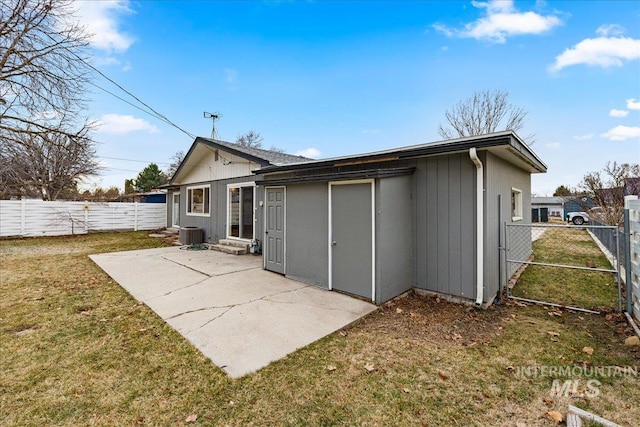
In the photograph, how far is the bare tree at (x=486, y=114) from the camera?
1994 cm

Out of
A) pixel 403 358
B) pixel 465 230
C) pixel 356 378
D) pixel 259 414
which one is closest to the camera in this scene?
pixel 259 414

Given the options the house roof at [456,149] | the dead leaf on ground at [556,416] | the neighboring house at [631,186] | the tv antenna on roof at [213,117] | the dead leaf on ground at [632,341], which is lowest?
the dead leaf on ground at [556,416]

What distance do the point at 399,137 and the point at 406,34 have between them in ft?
24.5

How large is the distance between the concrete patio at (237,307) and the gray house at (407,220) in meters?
0.62

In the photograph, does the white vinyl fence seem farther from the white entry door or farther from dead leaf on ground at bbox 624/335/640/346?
dead leaf on ground at bbox 624/335/640/346

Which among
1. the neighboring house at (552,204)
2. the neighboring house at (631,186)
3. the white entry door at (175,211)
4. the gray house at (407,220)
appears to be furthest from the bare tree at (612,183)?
the neighboring house at (552,204)

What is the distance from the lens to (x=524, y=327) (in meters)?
3.77

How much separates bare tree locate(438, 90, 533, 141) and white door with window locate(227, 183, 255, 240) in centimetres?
1696

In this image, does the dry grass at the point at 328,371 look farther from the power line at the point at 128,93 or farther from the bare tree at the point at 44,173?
the bare tree at the point at 44,173

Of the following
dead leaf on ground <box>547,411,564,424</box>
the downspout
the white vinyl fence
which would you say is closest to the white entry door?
the white vinyl fence

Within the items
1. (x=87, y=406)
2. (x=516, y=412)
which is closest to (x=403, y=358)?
(x=516, y=412)

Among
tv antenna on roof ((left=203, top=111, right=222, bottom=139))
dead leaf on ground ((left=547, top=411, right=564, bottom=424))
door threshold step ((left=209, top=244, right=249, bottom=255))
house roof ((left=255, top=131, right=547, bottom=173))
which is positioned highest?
tv antenna on roof ((left=203, top=111, right=222, bottom=139))

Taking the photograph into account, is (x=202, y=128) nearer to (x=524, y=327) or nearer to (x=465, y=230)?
(x=465, y=230)

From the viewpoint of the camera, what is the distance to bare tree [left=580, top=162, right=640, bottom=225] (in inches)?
554
